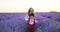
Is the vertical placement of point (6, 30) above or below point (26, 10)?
below

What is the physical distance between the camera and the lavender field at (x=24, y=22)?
1.48 meters

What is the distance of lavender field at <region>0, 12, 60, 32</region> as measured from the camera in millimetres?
1476

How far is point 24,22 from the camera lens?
4.96 ft

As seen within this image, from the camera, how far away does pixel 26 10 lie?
1.58 m

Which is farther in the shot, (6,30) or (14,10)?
(14,10)

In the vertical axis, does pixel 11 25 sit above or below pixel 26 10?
below

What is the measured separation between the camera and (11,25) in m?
1.49
